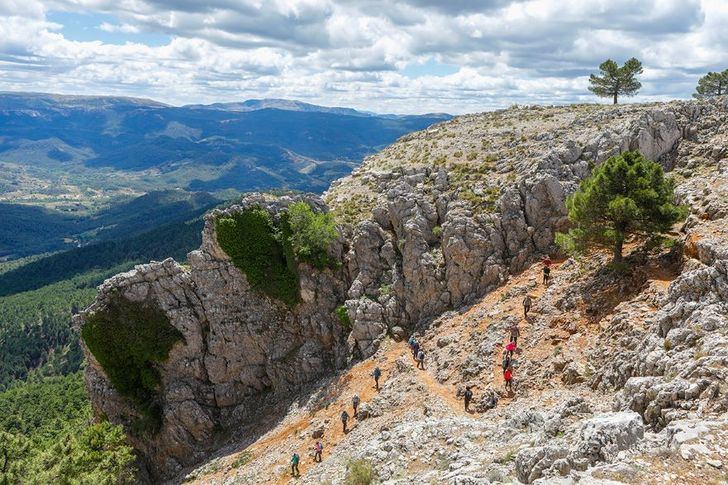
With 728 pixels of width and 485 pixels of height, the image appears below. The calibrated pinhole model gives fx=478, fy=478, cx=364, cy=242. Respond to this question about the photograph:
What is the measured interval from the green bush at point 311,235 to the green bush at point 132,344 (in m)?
15.8

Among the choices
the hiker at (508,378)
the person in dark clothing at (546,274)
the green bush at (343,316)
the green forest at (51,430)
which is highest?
the person in dark clothing at (546,274)

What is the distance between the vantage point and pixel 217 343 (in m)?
49.8

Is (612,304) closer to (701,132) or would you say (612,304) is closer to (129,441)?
(701,132)

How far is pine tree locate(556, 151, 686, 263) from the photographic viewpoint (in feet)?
98.4

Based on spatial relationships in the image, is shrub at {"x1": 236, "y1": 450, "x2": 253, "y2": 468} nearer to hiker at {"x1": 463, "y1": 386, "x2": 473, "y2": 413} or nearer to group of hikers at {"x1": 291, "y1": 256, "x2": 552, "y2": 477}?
group of hikers at {"x1": 291, "y1": 256, "x2": 552, "y2": 477}

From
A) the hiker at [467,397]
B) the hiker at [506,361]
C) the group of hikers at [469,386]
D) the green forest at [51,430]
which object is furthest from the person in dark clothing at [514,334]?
the green forest at [51,430]

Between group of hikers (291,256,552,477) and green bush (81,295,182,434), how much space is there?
75.4 ft

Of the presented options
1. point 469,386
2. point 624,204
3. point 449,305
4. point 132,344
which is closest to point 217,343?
point 132,344

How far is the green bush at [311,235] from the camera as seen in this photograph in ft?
158

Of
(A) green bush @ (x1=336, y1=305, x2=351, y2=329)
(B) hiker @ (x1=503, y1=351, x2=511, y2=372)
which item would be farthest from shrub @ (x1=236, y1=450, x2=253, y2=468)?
(B) hiker @ (x1=503, y1=351, x2=511, y2=372)

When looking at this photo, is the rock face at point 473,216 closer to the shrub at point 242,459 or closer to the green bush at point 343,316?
the green bush at point 343,316

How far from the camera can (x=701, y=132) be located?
45.1 meters

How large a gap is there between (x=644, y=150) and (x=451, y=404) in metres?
31.3

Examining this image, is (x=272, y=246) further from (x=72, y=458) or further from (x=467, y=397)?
(x=467, y=397)
